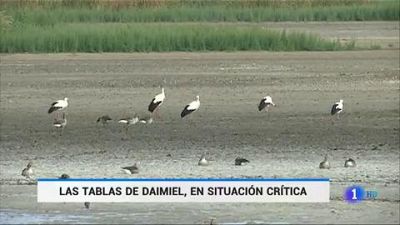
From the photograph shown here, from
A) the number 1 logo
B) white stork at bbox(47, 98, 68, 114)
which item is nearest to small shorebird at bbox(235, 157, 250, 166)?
the number 1 logo

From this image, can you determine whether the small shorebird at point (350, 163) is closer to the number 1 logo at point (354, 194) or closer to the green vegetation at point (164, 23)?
the number 1 logo at point (354, 194)

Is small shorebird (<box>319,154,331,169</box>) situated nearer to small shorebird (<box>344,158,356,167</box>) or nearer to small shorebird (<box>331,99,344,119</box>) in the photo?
small shorebird (<box>344,158,356,167</box>)

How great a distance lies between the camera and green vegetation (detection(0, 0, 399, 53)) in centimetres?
2647

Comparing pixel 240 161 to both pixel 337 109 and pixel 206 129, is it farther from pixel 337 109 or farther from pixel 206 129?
pixel 337 109

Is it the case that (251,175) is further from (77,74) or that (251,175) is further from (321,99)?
(77,74)

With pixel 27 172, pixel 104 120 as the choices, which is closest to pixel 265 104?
pixel 104 120

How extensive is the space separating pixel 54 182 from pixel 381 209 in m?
2.59

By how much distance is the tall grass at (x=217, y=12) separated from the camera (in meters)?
36.4

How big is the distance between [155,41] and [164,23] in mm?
8382

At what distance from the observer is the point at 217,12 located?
39406 millimetres

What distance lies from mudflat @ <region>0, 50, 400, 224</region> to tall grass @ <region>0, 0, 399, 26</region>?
12.0 m

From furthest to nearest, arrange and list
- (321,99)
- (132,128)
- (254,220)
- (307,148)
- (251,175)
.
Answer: (321,99) < (132,128) < (307,148) < (251,175) < (254,220)

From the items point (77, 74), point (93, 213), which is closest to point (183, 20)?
point (77, 74)

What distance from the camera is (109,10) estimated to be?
38.7 meters
